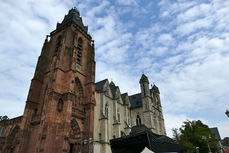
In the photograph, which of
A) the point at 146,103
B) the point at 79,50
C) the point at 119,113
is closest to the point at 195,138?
the point at 146,103

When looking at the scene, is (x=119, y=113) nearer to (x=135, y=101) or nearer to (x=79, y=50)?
(x=135, y=101)

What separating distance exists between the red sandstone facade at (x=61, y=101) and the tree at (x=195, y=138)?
1718 cm

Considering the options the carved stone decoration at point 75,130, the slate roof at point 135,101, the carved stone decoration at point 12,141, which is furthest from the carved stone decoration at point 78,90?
the slate roof at point 135,101

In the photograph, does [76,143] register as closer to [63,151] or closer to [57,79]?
[63,151]

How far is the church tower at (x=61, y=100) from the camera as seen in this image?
20.4m

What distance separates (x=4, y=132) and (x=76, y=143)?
56.0 ft

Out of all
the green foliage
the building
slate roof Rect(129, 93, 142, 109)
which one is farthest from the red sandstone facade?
slate roof Rect(129, 93, 142, 109)

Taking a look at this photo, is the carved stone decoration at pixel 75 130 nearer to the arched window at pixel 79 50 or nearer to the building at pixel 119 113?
the building at pixel 119 113

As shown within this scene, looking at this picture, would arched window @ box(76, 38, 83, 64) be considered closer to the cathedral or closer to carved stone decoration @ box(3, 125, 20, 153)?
the cathedral

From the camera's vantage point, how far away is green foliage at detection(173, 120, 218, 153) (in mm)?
28234

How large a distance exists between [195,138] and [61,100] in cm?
2505

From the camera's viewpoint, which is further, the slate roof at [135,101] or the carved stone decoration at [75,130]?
the slate roof at [135,101]

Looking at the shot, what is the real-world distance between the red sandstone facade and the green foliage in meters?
17.2

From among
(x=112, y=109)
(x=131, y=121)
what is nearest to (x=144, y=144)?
(x=112, y=109)
